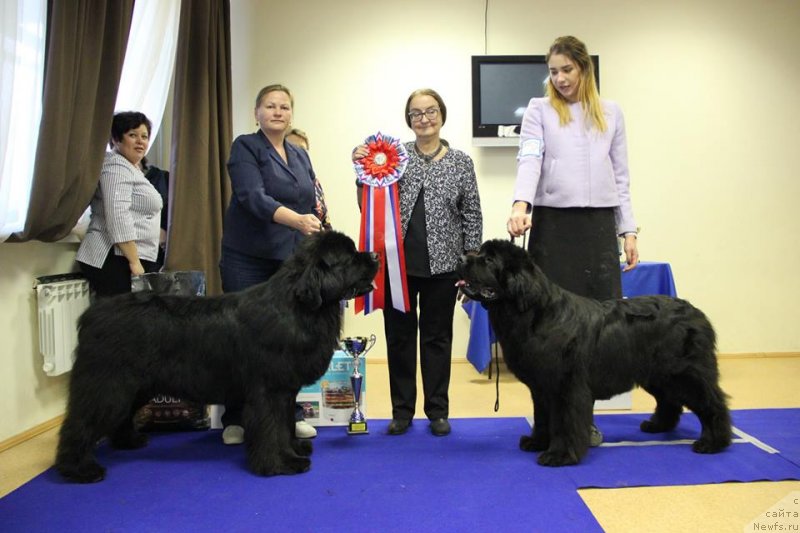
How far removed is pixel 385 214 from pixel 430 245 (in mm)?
284

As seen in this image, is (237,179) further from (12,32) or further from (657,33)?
(657,33)

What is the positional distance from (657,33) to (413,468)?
189 inches

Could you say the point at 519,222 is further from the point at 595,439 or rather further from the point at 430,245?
the point at 595,439

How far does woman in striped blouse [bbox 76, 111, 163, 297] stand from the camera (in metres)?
3.33

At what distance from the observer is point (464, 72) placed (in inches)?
221

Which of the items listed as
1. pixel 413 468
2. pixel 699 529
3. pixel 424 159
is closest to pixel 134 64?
pixel 424 159

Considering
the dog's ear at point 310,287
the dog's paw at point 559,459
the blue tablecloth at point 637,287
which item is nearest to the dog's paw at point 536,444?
the dog's paw at point 559,459

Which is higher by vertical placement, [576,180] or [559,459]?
[576,180]

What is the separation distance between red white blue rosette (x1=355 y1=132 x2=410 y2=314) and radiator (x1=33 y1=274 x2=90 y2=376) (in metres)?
1.61

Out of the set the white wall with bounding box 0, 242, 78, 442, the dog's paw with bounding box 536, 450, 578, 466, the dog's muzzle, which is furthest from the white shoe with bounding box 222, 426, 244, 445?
the dog's paw with bounding box 536, 450, 578, 466

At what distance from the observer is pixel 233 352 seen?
2.69 metres

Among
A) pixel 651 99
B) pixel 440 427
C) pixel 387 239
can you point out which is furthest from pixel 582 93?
pixel 651 99

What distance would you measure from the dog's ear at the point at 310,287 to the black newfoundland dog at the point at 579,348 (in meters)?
0.64

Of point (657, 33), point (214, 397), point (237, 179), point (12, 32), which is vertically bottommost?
point (214, 397)
